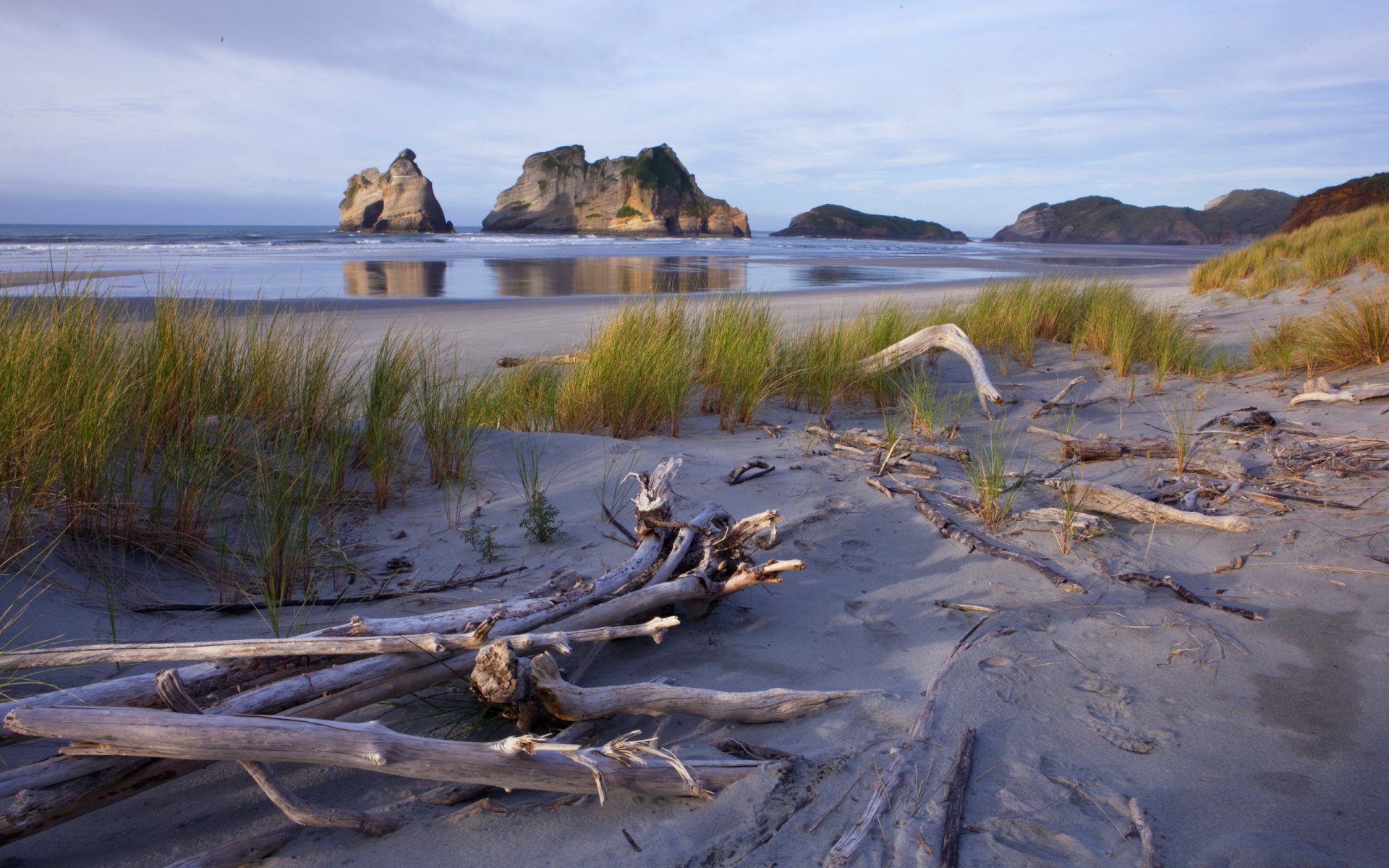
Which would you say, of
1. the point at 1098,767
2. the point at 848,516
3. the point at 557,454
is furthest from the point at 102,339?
the point at 1098,767

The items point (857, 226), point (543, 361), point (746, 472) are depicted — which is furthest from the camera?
point (857, 226)

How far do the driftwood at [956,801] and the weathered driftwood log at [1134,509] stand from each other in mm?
1664

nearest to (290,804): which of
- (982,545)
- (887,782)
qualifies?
(887,782)

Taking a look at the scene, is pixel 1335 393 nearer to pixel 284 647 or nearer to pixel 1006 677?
pixel 1006 677

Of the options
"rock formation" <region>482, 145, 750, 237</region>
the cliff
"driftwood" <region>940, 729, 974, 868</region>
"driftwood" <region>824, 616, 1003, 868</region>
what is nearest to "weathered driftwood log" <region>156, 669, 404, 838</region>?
"driftwood" <region>824, 616, 1003, 868</region>

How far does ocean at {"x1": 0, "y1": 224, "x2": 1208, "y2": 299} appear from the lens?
45.4 ft

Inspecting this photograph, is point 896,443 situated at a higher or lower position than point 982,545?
higher

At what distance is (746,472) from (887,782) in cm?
229

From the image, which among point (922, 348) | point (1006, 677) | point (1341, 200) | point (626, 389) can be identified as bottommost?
Answer: point (1006, 677)

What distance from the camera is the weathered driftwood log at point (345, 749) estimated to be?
1.52 metres

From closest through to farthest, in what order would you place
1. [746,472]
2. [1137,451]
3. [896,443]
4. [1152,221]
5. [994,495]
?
[994,495] < [746,472] < [896,443] < [1137,451] < [1152,221]

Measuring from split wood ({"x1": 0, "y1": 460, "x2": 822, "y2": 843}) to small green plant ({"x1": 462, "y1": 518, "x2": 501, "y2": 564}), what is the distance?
2.13 ft

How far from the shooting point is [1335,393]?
15.8ft

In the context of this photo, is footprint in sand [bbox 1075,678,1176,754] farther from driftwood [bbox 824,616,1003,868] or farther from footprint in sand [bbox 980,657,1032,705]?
driftwood [bbox 824,616,1003,868]
